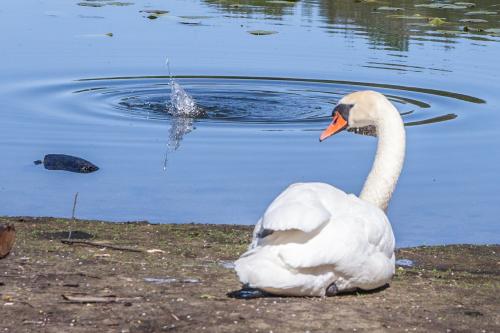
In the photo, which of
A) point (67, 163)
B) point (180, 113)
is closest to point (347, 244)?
point (67, 163)

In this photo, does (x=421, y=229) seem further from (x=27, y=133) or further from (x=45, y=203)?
(x=27, y=133)

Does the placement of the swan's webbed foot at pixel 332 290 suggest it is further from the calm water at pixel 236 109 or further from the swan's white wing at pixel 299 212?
the calm water at pixel 236 109

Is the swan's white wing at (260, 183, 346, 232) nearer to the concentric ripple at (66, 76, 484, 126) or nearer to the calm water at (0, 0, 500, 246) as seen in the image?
the calm water at (0, 0, 500, 246)

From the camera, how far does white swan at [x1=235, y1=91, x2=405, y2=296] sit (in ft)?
20.2

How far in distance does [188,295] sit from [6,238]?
1.45 metres

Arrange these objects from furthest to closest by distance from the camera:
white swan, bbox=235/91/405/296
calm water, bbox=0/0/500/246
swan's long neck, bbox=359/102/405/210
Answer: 1. calm water, bbox=0/0/500/246
2. swan's long neck, bbox=359/102/405/210
3. white swan, bbox=235/91/405/296

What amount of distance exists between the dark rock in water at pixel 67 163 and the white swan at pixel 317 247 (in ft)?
17.3

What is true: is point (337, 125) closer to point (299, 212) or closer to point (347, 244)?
point (347, 244)

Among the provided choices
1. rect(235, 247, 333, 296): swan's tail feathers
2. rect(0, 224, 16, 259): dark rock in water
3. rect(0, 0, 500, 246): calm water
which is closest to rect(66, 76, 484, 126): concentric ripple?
rect(0, 0, 500, 246): calm water

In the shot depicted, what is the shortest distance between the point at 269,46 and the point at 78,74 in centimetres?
515

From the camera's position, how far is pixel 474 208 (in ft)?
35.3

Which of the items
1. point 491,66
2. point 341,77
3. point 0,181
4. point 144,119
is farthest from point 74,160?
point 491,66

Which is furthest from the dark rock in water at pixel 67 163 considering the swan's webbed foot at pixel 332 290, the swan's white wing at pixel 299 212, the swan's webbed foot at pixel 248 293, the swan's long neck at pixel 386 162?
the swan's webbed foot at pixel 332 290

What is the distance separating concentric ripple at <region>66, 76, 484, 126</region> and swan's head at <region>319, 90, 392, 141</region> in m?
6.81
